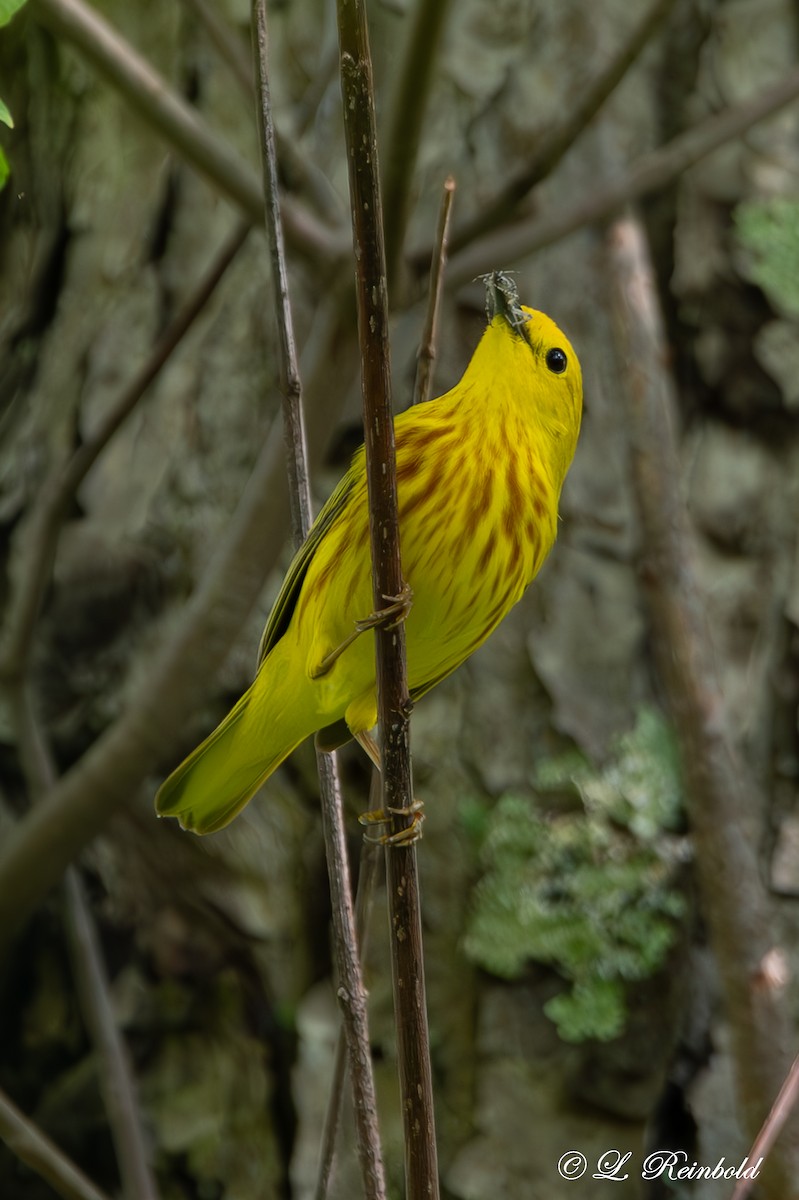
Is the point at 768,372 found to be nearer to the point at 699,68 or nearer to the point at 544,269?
the point at 544,269

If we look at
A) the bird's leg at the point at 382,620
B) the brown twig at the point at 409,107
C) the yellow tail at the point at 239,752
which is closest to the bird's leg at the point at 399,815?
the bird's leg at the point at 382,620

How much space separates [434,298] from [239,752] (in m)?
0.93

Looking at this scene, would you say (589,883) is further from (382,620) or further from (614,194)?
(382,620)

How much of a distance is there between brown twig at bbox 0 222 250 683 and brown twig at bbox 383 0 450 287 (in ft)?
2.04

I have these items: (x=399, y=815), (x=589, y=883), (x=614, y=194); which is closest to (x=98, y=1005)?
A: (x=589, y=883)

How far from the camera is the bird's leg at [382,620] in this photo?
4.77ft

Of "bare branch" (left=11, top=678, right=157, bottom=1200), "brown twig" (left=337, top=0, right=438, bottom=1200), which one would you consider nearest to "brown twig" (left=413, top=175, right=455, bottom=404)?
"brown twig" (left=337, top=0, right=438, bottom=1200)

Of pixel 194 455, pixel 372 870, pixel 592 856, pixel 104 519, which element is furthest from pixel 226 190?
pixel 592 856

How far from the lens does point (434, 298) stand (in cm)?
185

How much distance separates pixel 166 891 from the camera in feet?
11.1

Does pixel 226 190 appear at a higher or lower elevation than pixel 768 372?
lower

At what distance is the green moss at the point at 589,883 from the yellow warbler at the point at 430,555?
0.81 metres

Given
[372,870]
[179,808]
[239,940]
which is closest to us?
[372,870]

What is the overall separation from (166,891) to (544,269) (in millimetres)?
2004
